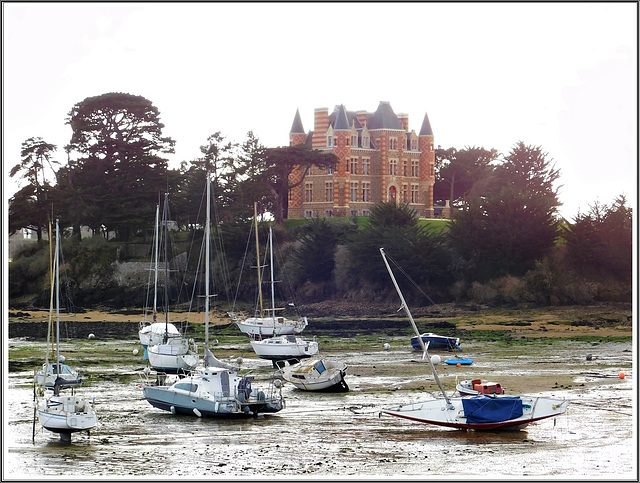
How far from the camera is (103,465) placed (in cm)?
2833

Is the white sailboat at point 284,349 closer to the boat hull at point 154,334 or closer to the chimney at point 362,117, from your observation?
the boat hull at point 154,334

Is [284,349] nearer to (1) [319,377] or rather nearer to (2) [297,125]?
(1) [319,377]

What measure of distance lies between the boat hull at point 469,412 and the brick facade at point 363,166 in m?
68.1

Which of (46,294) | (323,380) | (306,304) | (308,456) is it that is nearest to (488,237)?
(306,304)

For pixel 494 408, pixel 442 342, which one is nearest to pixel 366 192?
pixel 442 342

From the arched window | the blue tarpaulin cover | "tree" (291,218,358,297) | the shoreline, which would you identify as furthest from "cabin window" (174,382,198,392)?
the arched window

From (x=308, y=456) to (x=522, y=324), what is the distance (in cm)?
3770

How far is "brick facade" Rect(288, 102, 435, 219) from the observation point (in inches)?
4038

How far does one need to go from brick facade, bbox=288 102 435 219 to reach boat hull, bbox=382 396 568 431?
68.1 meters

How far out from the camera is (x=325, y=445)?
101 feet

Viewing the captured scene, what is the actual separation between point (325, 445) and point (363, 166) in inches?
2943

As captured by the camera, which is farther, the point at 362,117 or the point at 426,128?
the point at 426,128

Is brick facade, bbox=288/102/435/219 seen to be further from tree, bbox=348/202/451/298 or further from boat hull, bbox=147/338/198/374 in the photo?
boat hull, bbox=147/338/198/374

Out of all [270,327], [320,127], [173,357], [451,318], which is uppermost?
[320,127]
